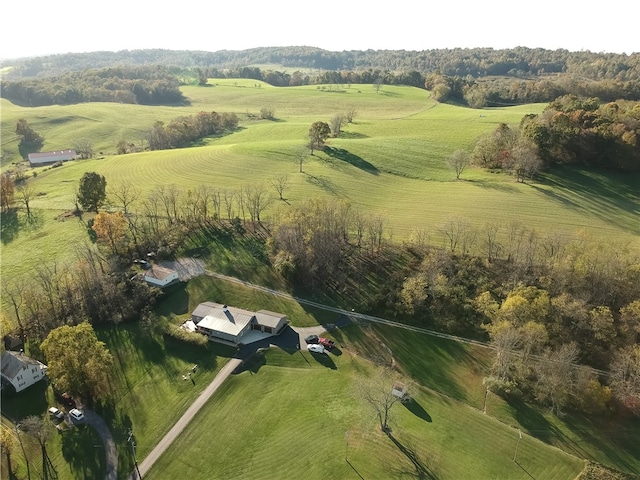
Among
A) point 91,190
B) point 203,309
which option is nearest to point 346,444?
point 203,309

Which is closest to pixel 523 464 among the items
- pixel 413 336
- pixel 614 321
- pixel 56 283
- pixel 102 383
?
pixel 413 336

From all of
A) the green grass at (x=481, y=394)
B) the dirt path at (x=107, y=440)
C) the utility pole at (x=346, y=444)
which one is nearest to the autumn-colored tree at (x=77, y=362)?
the dirt path at (x=107, y=440)

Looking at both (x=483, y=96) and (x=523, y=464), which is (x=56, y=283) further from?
(x=483, y=96)

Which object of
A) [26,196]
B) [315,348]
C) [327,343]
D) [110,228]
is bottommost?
[315,348]

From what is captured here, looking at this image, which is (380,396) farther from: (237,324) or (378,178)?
(378,178)

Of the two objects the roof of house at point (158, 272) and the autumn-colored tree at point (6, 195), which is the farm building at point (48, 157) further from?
the roof of house at point (158, 272)

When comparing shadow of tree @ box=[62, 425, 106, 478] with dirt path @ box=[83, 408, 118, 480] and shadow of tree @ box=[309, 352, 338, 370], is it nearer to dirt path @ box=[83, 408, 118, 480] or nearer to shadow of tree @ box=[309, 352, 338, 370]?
dirt path @ box=[83, 408, 118, 480]
